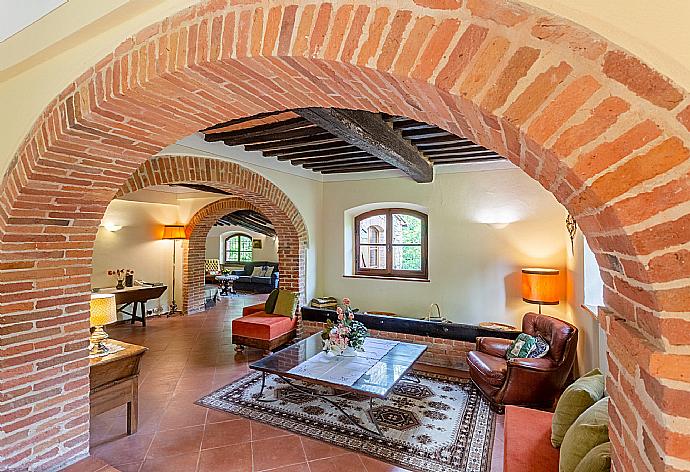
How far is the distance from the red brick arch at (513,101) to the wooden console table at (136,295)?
228 inches

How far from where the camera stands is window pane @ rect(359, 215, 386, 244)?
6.09m

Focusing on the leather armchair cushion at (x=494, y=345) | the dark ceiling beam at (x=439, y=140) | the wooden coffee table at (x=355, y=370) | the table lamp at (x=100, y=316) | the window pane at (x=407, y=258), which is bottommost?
the wooden coffee table at (x=355, y=370)

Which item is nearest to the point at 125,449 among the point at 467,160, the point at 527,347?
the point at 527,347

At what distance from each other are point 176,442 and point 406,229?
13.9ft

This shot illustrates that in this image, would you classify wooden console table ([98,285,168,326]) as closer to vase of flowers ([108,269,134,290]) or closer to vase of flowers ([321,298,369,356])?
vase of flowers ([108,269,134,290])

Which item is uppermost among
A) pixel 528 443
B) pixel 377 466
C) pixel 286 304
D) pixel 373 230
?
pixel 373 230

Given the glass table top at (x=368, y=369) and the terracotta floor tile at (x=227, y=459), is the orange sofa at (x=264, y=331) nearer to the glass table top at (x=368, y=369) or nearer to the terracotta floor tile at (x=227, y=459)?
the glass table top at (x=368, y=369)

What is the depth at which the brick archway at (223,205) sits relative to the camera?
416 centimetres

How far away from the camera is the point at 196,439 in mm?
3047

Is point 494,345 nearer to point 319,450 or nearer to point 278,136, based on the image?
point 319,450

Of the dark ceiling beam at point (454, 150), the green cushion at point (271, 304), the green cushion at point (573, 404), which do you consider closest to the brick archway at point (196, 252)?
the green cushion at point (271, 304)

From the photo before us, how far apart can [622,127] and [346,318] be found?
3.47 m

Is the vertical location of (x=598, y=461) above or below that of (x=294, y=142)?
below

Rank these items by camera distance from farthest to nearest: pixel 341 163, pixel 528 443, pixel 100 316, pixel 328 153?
pixel 341 163
pixel 328 153
pixel 100 316
pixel 528 443
